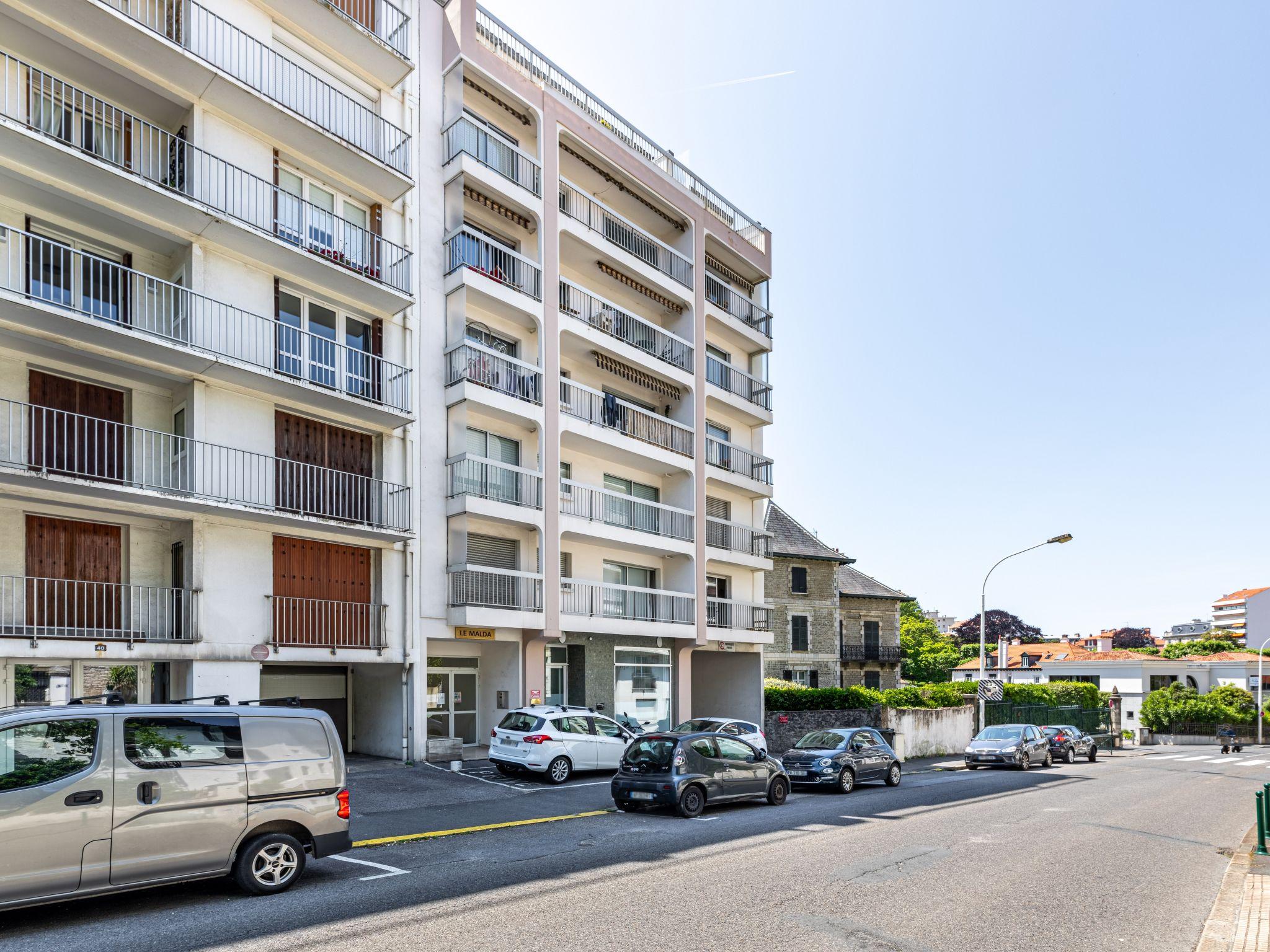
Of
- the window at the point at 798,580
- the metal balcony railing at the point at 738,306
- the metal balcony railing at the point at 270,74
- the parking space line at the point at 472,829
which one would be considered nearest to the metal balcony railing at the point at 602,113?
the metal balcony railing at the point at 738,306

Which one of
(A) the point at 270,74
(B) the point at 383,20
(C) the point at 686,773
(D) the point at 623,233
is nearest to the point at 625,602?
(D) the point at 623,233

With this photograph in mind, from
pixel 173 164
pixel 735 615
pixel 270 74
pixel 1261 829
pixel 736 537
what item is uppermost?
pixel 270 74

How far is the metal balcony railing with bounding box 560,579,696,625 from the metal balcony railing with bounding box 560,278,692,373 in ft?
23.3

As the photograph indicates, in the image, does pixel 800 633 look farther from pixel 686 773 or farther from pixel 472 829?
pixel 472 829

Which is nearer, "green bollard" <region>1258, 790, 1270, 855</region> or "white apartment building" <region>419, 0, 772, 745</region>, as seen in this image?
"green bollard" <region>1258, 790, 1270, 855</region>

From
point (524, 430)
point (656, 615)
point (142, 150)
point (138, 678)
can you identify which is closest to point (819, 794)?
point (656, 615)

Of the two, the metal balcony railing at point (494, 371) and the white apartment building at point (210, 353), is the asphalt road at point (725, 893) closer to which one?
the white apartment building at point (210, 353)

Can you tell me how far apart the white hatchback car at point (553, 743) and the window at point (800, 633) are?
26121 mm

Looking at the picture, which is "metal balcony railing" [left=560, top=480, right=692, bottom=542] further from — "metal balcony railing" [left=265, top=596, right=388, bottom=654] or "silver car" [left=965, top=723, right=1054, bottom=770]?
"silver car" [left=965, top=723, right=1054, bottom=770]

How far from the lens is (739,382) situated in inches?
1325

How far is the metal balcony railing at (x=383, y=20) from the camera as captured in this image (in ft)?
70.2

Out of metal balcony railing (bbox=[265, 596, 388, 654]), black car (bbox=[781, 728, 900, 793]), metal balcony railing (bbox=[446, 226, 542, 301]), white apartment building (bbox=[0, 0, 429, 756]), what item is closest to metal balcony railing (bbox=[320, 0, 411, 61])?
white apartment building (bbox=[0, 0, 429, 756])

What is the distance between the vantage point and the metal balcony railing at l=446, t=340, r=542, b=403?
75.1ft

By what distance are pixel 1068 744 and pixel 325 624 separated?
26192mm
